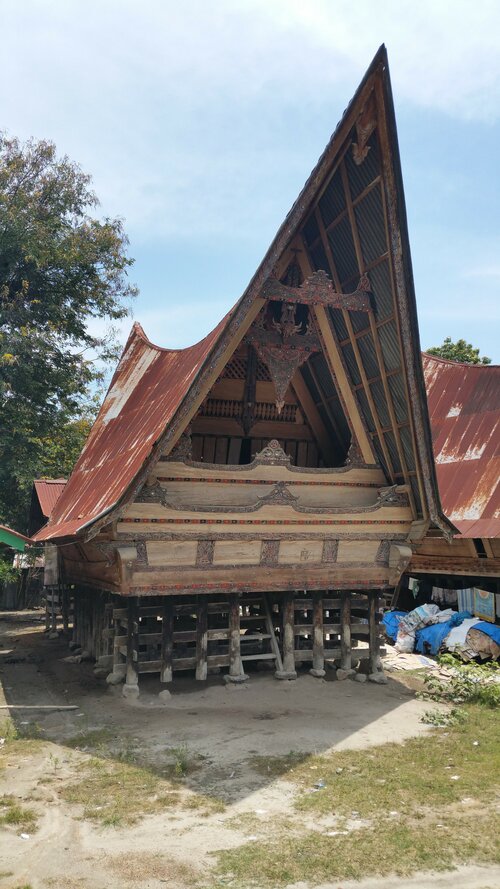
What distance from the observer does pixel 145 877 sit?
5.38 meters

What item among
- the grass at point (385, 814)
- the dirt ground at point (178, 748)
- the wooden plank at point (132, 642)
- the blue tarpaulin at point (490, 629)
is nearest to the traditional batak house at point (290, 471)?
the wooden plank at point (132, 642)

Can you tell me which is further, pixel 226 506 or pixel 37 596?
pixel 37 596

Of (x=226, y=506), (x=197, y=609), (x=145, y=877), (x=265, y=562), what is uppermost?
(x=226, y=506)

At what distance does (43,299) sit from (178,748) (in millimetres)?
20786

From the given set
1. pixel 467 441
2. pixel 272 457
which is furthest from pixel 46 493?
pixel 272 457

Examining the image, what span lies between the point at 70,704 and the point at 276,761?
4.38 meters

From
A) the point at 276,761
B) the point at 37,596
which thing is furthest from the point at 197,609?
the point at 37,596

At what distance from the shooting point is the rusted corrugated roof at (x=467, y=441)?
54.6ft

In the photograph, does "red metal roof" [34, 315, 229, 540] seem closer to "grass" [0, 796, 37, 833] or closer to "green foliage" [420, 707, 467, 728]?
"grass" [0, 796, 37, 833]

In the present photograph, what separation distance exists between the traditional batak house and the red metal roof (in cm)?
10

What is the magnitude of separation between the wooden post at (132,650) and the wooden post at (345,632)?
3.90 metres

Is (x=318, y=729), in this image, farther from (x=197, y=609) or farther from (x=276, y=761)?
(x=197, y=609)

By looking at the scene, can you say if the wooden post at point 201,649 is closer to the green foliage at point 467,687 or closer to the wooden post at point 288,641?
the wooden post at point 288,641

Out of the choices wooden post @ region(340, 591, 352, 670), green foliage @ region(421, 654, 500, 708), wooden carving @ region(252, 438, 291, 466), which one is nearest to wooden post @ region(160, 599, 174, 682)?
wooden carving @ region(252, 438, 291, 466)
